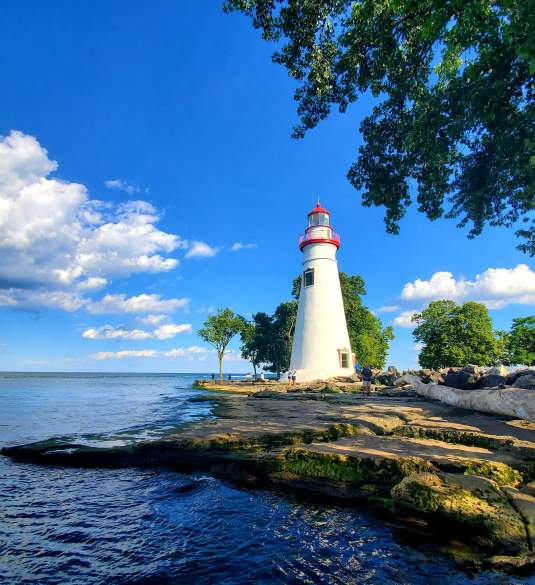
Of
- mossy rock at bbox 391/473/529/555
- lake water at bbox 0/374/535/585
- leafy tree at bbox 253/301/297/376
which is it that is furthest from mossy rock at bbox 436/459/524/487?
leafy tree at bbox 253/301/297/376

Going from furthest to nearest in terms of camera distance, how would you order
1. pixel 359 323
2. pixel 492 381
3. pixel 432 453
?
pixel 359 323, pixel 492 381, pixel 432 453

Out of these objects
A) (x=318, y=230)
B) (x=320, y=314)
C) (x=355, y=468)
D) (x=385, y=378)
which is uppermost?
(x=318, y=230)

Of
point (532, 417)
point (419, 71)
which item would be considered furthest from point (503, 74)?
point (532, 417)

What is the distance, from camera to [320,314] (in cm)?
3244

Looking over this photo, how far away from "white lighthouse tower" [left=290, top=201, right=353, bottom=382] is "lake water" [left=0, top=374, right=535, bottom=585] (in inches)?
1006

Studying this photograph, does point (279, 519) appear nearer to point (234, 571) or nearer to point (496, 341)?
point (234, 571)

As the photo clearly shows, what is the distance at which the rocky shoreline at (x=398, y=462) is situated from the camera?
4508mm

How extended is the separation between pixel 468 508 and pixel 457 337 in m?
37.5

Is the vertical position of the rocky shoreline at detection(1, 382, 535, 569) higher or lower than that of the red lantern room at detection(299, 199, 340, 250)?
lower

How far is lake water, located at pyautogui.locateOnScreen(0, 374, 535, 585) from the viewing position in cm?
399

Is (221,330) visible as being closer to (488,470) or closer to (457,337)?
(457,337)

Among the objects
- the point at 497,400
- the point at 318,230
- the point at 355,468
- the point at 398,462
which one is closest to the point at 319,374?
the point at 318,230

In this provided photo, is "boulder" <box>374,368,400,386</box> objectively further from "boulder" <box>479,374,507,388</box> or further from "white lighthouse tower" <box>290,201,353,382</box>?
"boulder" <box>479,374,507,388</box>

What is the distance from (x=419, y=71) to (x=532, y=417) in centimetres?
1060
